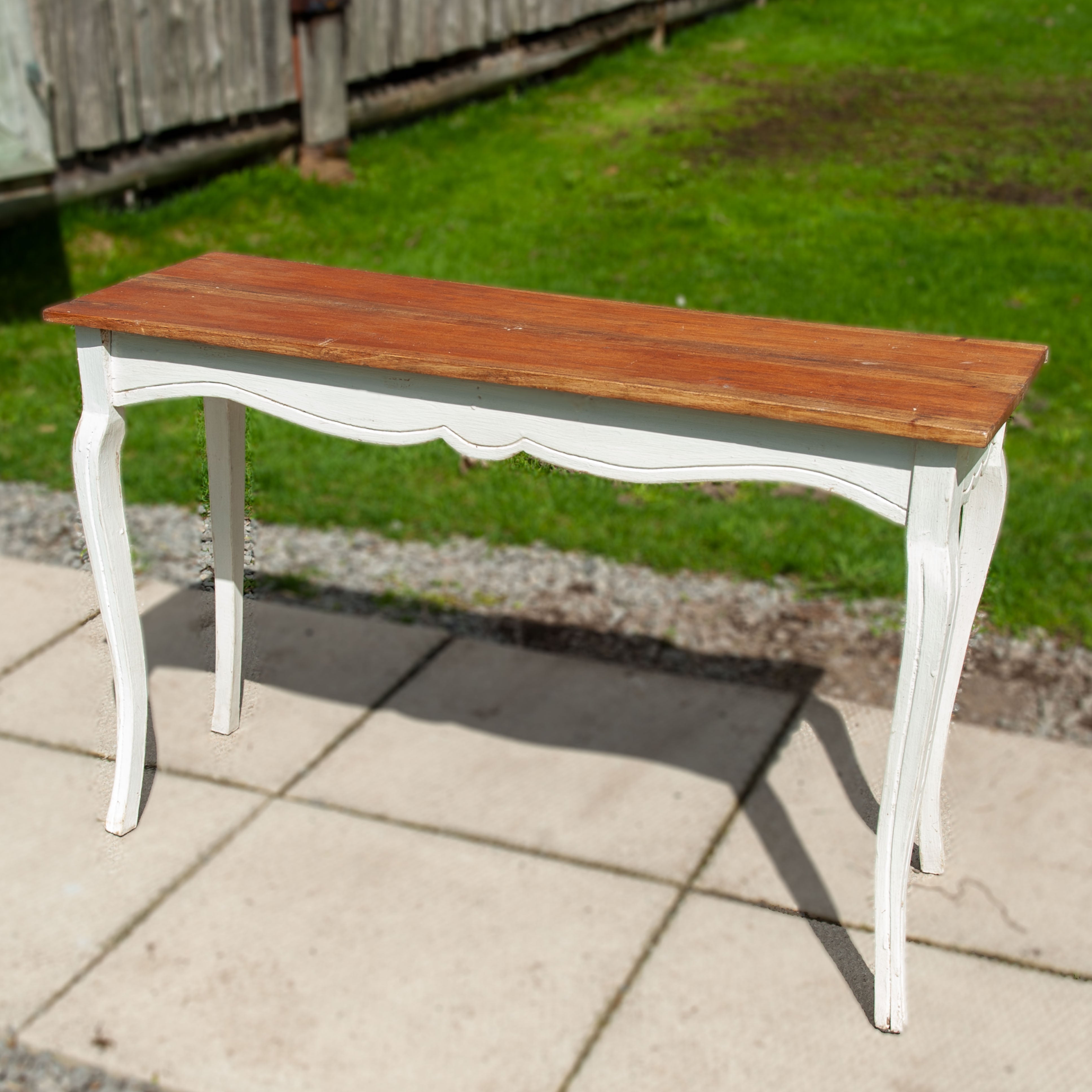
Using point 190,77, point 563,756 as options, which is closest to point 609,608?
point 563,756

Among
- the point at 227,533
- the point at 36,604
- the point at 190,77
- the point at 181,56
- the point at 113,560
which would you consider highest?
the point at 181,56

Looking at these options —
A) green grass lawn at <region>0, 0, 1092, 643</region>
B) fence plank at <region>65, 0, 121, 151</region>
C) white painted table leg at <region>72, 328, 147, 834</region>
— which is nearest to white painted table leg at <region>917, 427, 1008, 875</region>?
green grass lawn at <region>0, 0, 1092, 643</region>

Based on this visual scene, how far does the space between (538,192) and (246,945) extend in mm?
6061

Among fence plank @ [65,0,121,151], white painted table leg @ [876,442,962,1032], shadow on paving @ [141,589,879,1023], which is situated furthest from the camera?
fence plank @ [65,0,121,151]

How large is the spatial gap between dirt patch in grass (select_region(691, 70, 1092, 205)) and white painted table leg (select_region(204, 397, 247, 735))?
5.78 m

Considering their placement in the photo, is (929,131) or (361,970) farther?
(929,131)

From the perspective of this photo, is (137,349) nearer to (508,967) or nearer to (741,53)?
(508,967)

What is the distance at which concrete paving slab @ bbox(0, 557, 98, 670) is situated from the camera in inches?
149

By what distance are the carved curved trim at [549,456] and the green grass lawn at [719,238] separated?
53cm

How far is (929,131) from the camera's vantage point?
873cm

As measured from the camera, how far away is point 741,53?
1052 cm

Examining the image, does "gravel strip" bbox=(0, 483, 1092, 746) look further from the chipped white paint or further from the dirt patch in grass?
the dirt patch in grass

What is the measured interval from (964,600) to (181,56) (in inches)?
226

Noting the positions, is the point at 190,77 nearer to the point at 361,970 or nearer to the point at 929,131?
the point at 929,131
